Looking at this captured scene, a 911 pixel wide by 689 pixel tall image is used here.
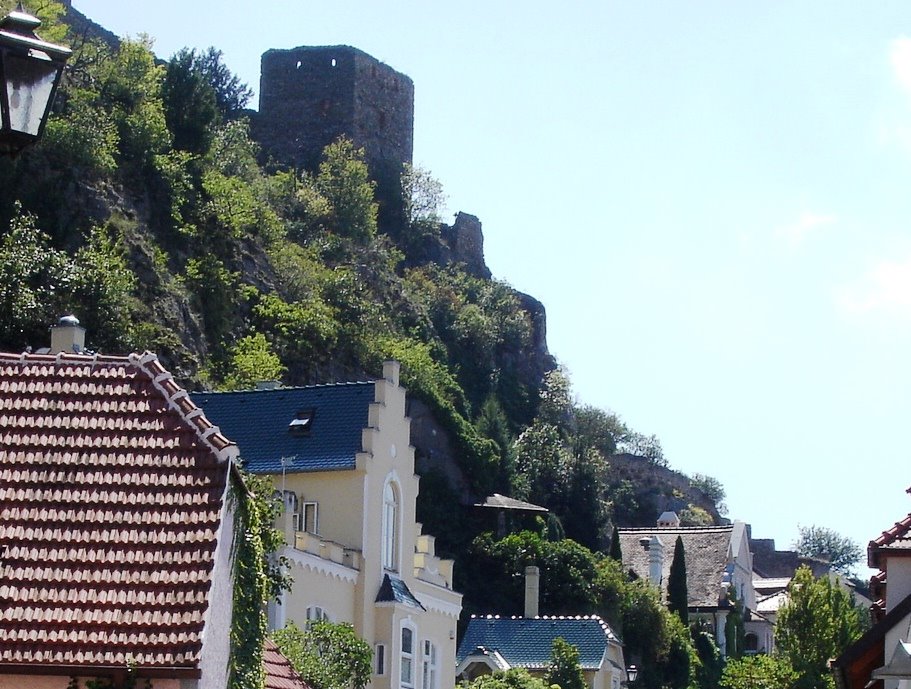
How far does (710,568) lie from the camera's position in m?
91.8

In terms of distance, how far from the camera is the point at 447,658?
46.8 metres

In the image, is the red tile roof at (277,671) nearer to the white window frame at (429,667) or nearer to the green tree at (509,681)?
the white window frame at (429,667)

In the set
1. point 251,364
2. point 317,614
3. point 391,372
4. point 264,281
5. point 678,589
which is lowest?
point 317,614

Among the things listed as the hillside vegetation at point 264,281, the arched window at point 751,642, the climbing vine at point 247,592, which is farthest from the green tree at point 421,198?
the climbing vine at point 247,592

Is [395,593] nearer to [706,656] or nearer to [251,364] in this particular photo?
[251,364]

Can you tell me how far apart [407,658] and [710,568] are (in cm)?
4946

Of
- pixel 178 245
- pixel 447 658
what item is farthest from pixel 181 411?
pixel 178 245

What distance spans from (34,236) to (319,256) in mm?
27075

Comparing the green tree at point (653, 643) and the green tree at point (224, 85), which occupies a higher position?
the green tree at point (224, 85)

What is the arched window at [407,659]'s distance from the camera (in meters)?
43.7

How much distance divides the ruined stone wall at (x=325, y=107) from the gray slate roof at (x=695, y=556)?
76.0 ft

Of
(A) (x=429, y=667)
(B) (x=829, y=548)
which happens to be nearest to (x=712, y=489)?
(B) (x=829, y=548)

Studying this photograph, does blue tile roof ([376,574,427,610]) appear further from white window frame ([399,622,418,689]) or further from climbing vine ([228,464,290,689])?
climbing vine ([228,464,290,689])

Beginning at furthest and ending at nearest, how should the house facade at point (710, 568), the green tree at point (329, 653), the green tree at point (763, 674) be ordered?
the house facade at point (710, 568), the green tree at point (763, 674), the green tree at point (329, 653)
